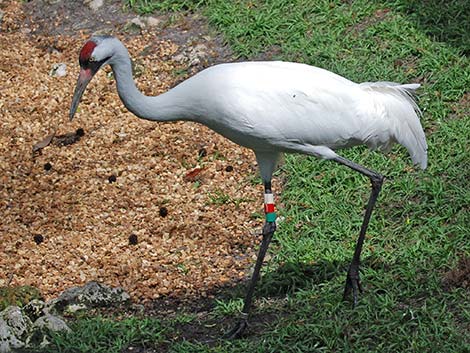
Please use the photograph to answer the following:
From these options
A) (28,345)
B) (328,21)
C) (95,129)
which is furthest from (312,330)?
(328,21)

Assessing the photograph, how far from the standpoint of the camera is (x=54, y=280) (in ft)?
22.2

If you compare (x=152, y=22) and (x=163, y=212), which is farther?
(x=152, y=22)

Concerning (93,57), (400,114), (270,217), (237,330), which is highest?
(93,57)

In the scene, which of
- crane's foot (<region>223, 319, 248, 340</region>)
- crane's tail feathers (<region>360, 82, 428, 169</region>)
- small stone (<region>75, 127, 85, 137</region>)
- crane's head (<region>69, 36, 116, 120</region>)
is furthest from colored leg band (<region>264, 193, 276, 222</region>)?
small stone (<region>75, 127, 85, 137</region>)

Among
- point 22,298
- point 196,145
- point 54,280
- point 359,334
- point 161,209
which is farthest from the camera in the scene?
point 196,145

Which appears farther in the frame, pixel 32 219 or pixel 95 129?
pixel 95 129

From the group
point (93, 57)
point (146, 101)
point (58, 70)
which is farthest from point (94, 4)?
point (146, 101)

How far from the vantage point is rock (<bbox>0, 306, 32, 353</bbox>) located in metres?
5.57

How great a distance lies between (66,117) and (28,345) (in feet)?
10.8

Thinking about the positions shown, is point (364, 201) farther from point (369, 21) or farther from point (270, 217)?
point (369, 21)

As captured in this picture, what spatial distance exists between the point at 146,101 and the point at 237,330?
55.4 inches

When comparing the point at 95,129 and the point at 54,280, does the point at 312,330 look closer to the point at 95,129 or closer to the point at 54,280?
the point at 54,280

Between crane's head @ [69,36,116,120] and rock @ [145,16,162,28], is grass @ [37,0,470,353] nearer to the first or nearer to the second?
rock @ [145,16,162,28]

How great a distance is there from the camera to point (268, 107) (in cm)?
564
